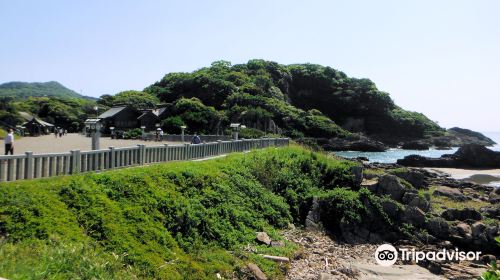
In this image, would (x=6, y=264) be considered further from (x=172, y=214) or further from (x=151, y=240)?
(x=172, y=214)

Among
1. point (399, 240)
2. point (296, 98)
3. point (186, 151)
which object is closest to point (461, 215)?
point (399, 240)

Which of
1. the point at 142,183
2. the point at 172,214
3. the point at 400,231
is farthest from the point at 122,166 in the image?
the point at 400,231

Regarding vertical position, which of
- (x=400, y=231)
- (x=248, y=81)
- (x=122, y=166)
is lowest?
(x=400, y=231)

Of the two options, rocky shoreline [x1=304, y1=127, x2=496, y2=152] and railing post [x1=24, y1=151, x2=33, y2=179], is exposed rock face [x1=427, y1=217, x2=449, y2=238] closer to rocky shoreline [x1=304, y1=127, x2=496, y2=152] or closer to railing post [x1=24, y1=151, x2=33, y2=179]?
railing post [x1=24, y1=151, x2=33, y2=179]

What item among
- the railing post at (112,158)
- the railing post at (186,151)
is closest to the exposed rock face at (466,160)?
the railing post at (186,151)

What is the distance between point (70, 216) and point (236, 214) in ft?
23.9

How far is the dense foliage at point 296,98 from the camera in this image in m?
87.7

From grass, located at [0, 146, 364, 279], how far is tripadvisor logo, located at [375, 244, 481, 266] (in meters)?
4.25

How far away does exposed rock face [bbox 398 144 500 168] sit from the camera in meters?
62.6

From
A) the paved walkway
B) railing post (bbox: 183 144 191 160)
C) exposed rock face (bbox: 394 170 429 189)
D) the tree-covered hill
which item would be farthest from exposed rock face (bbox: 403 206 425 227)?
the tree-covered hill

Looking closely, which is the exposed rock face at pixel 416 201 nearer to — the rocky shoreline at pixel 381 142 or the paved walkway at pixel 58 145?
the paved walkway at pixel 58 145

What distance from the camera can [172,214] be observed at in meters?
13.9

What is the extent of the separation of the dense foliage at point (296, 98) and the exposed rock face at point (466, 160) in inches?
1050

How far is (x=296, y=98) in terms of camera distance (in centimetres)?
12850
